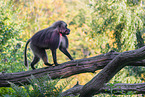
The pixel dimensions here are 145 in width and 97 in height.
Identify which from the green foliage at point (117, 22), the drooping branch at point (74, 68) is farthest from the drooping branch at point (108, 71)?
the green foliage at point (117, 22)

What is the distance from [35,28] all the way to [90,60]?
10.3 m

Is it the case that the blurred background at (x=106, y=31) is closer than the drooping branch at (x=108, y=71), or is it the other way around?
the drooping branch at (x=108, y=71)

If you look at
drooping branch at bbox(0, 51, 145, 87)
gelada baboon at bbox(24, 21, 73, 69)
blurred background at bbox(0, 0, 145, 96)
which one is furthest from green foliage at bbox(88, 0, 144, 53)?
drooping branch at bbox(0, 51, 145, 87)

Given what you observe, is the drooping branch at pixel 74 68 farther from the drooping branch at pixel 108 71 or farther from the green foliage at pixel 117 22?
the green foliage at pixel 117 22

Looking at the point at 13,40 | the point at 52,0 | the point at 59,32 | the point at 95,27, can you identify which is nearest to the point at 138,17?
the point at 95,27

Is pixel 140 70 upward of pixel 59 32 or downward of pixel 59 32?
downward

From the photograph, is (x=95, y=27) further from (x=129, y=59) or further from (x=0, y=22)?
(x=129, y=59)

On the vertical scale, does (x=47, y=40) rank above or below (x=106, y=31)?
→ below

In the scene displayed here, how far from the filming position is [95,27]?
936cm

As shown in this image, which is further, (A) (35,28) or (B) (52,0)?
(B) (52,0)

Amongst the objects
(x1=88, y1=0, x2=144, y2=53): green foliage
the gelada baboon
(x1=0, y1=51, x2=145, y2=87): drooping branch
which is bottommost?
(x1=0, y1=51, x2=145, y2=87): drooping branch

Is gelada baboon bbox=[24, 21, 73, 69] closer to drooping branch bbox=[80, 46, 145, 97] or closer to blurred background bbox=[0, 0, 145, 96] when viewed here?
drooping branch bbox=[80, 46, 145, 97]

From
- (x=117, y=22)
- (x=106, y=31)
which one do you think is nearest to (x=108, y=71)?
(x=117, y=22)

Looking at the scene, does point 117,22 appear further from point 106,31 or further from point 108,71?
point 108,71
